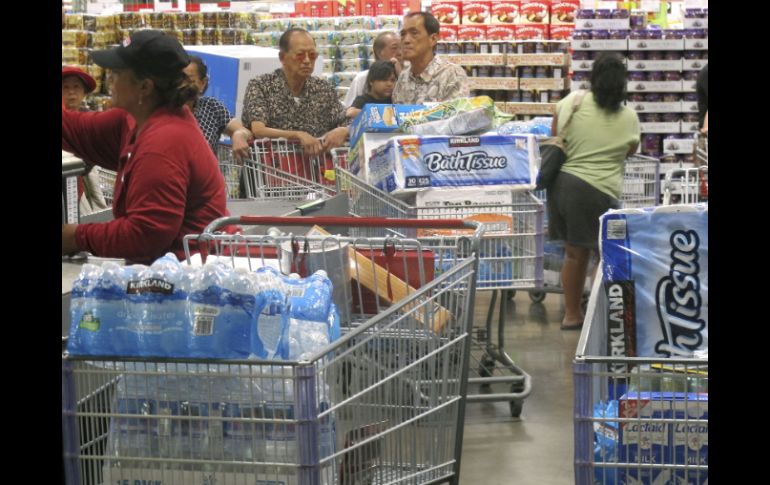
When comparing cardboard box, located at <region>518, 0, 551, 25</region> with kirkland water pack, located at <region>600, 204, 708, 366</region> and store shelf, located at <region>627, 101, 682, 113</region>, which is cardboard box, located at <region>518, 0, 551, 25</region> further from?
kirkland water pack, located at <region>600, 204, 708, 366</region>

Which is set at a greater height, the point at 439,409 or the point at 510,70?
the point at 510,70

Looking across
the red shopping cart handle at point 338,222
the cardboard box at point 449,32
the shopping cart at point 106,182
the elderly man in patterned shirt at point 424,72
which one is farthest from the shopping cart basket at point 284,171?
the cardboard box at point 449,32

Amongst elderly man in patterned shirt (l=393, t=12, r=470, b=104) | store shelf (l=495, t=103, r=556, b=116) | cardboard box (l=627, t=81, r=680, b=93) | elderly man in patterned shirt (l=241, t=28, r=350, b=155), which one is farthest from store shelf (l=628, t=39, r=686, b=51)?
elderly man in patterned shirt (l=241, t=28, r=350, b=155)

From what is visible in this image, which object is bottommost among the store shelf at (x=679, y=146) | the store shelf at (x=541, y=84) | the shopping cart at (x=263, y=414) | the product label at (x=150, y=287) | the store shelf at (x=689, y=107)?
the shopping cart at (x=263, y=414)

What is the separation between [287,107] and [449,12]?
26.6ft

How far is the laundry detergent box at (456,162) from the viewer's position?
15.7 ft

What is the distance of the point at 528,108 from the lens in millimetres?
13594

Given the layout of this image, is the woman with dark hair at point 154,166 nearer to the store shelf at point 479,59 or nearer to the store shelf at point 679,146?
the store shelf at point 679,146

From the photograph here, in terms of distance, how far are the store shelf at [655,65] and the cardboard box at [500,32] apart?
6.11 ft
